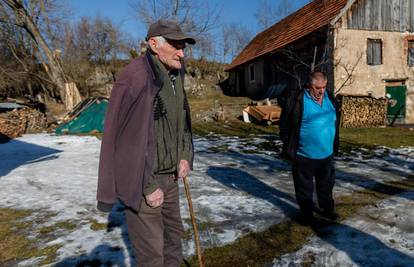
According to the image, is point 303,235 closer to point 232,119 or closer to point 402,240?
point 402,240

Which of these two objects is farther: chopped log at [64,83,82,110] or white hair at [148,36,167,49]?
chopped log at [64,83,82,110]

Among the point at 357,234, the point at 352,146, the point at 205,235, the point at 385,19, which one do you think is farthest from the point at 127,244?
the point at 385,19

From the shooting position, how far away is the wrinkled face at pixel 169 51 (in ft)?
6.47

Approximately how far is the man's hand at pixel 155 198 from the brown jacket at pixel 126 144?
0.09 meters

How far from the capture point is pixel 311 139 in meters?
3.53

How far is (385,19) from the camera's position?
16.2 meters

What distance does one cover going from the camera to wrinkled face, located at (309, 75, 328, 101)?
332 cm

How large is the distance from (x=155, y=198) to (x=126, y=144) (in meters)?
0.40

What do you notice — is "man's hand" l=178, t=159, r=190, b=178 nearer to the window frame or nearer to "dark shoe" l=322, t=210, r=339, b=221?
"dark shoe" l=322, t=210, r=339, b=221

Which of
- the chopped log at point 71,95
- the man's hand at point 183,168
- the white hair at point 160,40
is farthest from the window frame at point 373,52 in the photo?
the chopped log at point 71,95

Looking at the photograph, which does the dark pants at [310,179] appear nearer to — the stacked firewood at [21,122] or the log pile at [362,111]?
the log pile at [362,111]

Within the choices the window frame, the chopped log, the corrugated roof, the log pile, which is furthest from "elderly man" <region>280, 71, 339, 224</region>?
the chopped log

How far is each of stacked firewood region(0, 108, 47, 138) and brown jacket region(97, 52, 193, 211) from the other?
13429 millimetres

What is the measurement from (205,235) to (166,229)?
4.17 feet
